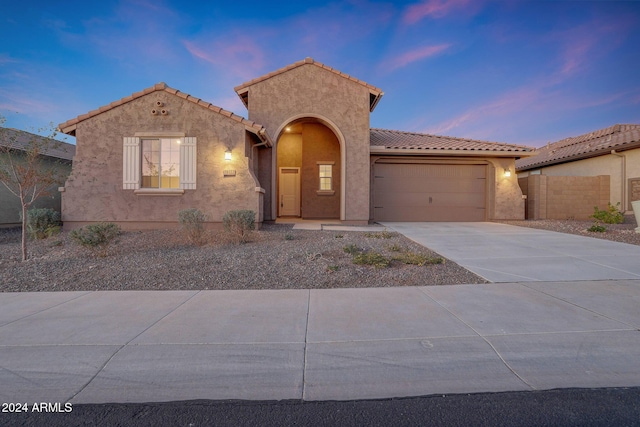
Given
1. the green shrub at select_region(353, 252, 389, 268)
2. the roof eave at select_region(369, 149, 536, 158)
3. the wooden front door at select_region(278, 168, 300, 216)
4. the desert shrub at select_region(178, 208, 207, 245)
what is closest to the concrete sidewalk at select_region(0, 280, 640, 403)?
the green shrub at select_region(353, 252, 389, 268)

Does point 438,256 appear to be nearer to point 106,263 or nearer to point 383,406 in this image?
point 383,406

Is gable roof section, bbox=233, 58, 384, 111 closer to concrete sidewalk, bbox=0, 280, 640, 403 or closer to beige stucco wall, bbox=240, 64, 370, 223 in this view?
beige stucco wall, bbox=240, 64, 370, 223

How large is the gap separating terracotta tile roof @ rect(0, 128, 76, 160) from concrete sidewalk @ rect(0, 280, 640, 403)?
417 cm

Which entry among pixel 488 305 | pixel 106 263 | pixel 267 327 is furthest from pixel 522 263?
pixel 106 263

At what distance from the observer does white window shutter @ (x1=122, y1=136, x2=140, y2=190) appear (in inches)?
411

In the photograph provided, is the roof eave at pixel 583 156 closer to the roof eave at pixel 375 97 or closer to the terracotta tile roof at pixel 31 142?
the roof eave at pixel 375 97

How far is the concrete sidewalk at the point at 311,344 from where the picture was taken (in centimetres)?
271

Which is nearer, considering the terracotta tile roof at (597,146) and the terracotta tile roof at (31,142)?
the terracotta tile roof at (31,142)

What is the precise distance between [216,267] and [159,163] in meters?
6.10

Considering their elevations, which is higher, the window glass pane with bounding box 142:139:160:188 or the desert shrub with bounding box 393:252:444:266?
the window glass pane with bounding box 142:139:160:188

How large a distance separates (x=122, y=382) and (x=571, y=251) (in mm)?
8969

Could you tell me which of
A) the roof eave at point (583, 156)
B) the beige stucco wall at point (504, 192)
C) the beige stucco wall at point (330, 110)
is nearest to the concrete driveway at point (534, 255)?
the beige stucco wall at point (330, 110)

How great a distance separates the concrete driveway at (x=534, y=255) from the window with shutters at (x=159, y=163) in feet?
23.6

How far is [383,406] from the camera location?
8.05 feet
